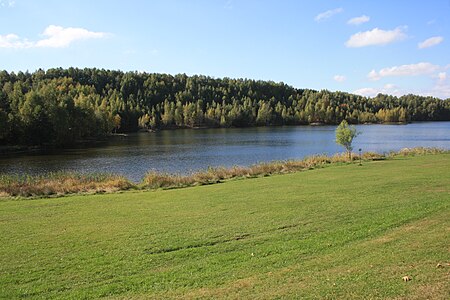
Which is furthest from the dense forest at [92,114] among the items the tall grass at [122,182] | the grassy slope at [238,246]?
the grassy slope at [238,246]

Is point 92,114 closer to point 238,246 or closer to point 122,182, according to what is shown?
point 122,182

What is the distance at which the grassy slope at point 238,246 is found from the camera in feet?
27.3

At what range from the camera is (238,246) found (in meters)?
11.6

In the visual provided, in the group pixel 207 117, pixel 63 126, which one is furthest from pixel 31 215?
pixel 207 117

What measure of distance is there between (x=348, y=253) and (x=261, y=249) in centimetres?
243

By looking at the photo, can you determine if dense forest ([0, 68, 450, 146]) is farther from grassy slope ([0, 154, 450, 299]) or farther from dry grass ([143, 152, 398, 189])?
grassy slope ([0, 154, 450, 299])

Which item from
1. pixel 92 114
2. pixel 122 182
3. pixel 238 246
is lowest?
pixel 122 182

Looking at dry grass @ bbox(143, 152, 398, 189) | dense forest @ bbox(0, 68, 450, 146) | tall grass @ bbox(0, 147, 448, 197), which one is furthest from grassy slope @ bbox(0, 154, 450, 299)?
dense forest @ bbox(0, 68, 450, 146)

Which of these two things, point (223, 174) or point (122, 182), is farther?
point (223, 174)

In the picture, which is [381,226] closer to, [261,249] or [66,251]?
[261,249]

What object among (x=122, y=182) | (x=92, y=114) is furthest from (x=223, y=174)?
(x=92, y=114)

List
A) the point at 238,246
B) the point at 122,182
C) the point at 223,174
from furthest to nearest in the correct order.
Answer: the point at 223,174 < the point at 122,182 < the point at 238,246

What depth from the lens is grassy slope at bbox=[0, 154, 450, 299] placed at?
27.3 ft

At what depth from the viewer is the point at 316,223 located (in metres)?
13.6
